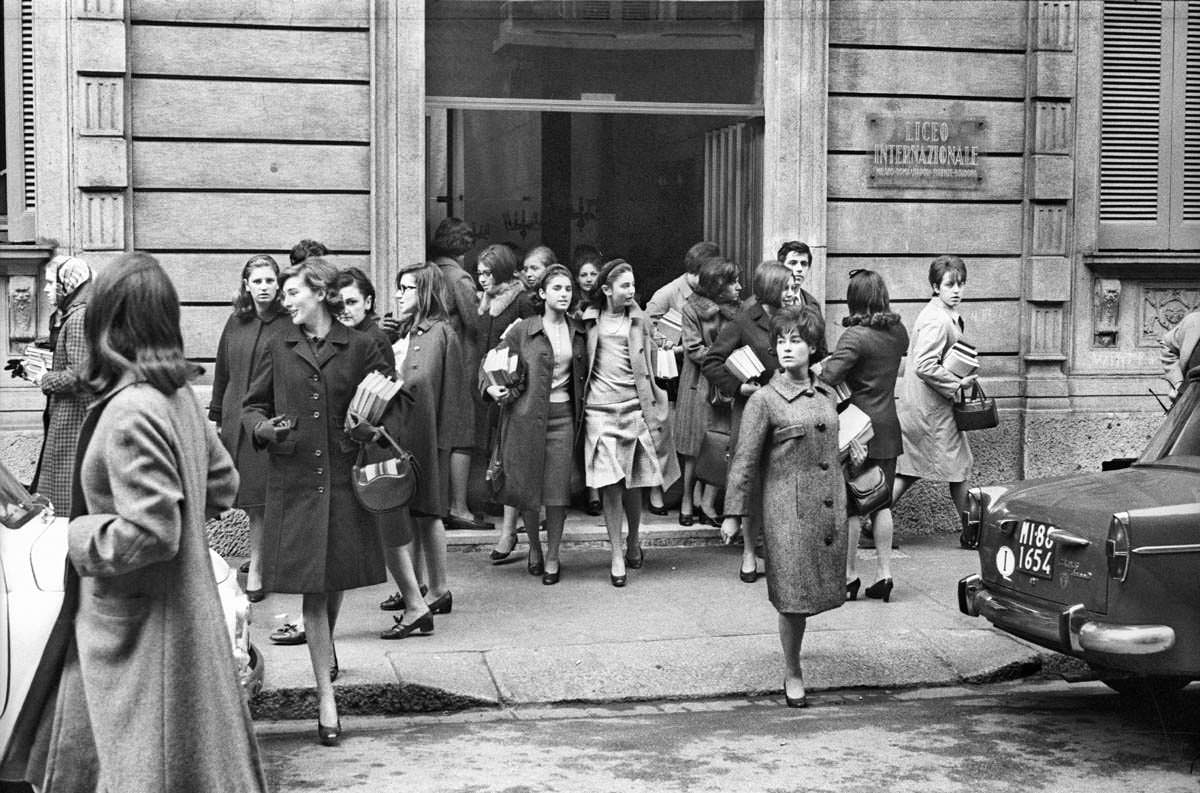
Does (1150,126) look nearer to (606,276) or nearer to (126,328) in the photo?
(606,276)

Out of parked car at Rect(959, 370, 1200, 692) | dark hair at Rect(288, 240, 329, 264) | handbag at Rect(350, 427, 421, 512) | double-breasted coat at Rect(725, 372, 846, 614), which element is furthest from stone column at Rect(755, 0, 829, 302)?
handbag at Rect(350, 427, 421, 512)

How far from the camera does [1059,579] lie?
7.11 m

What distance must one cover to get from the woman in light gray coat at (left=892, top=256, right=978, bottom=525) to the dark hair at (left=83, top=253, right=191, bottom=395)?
21.9 ft

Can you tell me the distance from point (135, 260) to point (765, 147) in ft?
25.2

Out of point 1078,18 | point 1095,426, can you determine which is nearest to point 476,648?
point 1095,426

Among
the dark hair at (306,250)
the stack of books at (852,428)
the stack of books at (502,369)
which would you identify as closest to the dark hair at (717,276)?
the stack of books at (502,369)

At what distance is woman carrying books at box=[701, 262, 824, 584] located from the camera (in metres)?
10.2

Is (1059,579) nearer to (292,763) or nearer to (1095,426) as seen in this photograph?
(292,763)

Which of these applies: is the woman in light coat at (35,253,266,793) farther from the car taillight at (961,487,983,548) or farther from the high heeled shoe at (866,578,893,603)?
the high heeled shoe at (866,578,893,603)

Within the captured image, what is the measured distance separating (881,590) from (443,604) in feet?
8.49

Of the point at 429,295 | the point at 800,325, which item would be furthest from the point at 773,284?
the point at 800,325

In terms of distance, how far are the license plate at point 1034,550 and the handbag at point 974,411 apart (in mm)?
3560

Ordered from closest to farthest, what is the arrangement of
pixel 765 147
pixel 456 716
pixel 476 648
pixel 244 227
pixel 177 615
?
1. pixel 177 615
2. pixel 456 716
3. pixel 476 648
4. pixel 244 227
5. pixel 765 147

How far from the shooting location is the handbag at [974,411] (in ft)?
35.9
